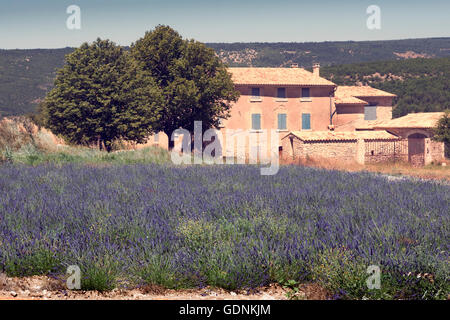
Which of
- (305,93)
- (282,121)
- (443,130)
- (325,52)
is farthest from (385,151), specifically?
(325,52)

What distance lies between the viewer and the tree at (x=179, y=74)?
34.4 m

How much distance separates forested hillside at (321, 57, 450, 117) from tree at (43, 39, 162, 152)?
4558 centimetres

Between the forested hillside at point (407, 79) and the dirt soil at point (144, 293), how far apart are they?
64252mm

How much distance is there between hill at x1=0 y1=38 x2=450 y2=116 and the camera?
94.2 m

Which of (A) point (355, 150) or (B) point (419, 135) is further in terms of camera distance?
(B) point (419, 135)

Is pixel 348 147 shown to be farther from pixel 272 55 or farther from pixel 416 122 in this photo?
pixel 272 55

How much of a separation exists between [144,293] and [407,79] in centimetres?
8384

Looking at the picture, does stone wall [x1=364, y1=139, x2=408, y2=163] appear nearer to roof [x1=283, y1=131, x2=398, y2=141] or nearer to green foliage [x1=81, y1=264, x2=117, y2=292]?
roof [x1=283, y1=131, x2=398, y2=141]

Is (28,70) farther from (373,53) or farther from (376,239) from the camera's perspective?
(376,239)

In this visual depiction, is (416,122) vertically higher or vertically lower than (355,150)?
higher

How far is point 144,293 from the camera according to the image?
491cm

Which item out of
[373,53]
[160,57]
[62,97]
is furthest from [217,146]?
[373,53]

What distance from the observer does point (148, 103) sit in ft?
98.4

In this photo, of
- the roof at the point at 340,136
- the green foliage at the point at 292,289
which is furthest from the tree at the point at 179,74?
the green foliage at the point at 292,289
